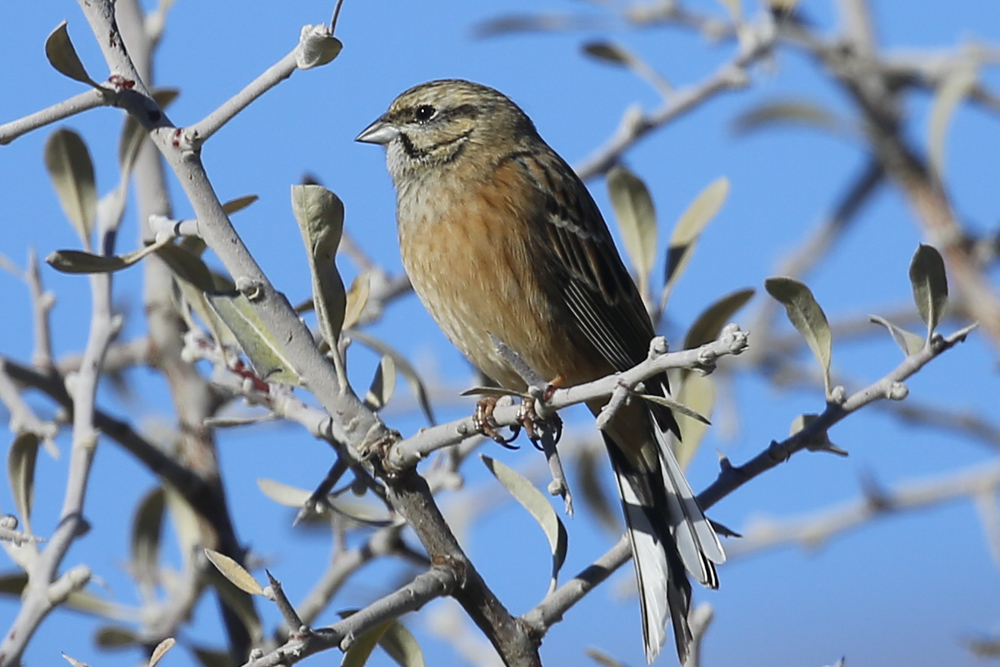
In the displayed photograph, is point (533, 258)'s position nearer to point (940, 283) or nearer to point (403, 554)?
point (403, 554)

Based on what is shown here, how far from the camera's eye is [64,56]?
1.95m

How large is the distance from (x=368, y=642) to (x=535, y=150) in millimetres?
2382

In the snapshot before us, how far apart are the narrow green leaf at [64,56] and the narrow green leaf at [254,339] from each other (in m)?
0.45

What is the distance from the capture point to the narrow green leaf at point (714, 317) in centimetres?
275

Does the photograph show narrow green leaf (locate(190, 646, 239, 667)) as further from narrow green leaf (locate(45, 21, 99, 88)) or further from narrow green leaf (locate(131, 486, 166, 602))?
narrow green leaf (locate(45, 21, 99, 88))

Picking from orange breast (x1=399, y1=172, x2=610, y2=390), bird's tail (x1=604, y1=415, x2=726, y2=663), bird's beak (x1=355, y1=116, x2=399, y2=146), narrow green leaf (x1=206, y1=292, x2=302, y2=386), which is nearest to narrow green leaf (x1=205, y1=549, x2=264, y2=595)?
narrow green leaf (x1=206, y1=292, x2=302, y2=386)

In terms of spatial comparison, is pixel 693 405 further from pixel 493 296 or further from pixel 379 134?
pixel 379 134

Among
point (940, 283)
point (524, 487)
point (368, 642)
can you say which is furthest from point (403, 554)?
point (940, 283)

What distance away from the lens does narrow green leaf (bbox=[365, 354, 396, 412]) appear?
2.54 m

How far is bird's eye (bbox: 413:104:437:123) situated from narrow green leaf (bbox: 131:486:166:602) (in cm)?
154

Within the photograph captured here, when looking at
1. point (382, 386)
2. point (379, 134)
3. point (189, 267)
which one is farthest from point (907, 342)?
point (379, 134)

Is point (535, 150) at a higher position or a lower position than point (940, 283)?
higher

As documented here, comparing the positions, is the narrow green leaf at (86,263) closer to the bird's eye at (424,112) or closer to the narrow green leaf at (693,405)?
the narrow green leaf at (693,405)

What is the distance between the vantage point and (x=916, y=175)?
11.3 feet
